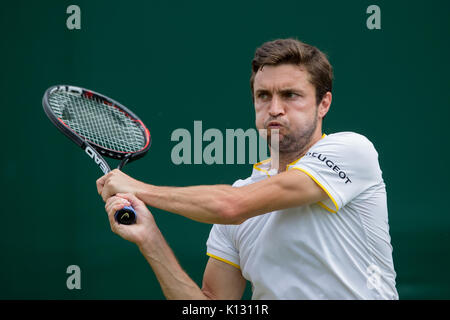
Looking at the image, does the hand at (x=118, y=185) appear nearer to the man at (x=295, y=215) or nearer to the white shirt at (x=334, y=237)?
the man at (x=295, y=215)

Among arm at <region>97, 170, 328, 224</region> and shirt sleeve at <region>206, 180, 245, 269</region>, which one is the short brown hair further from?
shirt sleeve at <region>206, 180, 245, 269</region>

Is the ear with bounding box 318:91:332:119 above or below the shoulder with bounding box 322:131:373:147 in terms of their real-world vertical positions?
above

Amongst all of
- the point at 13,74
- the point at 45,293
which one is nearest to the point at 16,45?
the point at 13,74

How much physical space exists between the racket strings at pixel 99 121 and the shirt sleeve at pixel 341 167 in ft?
2.82

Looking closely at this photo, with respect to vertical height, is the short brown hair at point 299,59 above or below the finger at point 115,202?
above

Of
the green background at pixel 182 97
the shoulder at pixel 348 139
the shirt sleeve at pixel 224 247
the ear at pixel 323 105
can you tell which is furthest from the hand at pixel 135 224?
the green background at pixel 182 97

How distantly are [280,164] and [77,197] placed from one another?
2.26 meters

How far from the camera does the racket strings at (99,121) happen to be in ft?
7.52

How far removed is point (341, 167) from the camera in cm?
177

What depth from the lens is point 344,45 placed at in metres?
3.97

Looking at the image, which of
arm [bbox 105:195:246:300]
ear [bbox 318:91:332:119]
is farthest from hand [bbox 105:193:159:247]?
ear [bbox 318:91:332:119]

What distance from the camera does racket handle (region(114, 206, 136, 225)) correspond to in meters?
1.69

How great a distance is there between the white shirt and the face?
0.48 ft

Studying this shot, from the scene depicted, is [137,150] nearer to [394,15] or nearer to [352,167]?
[352,167]
